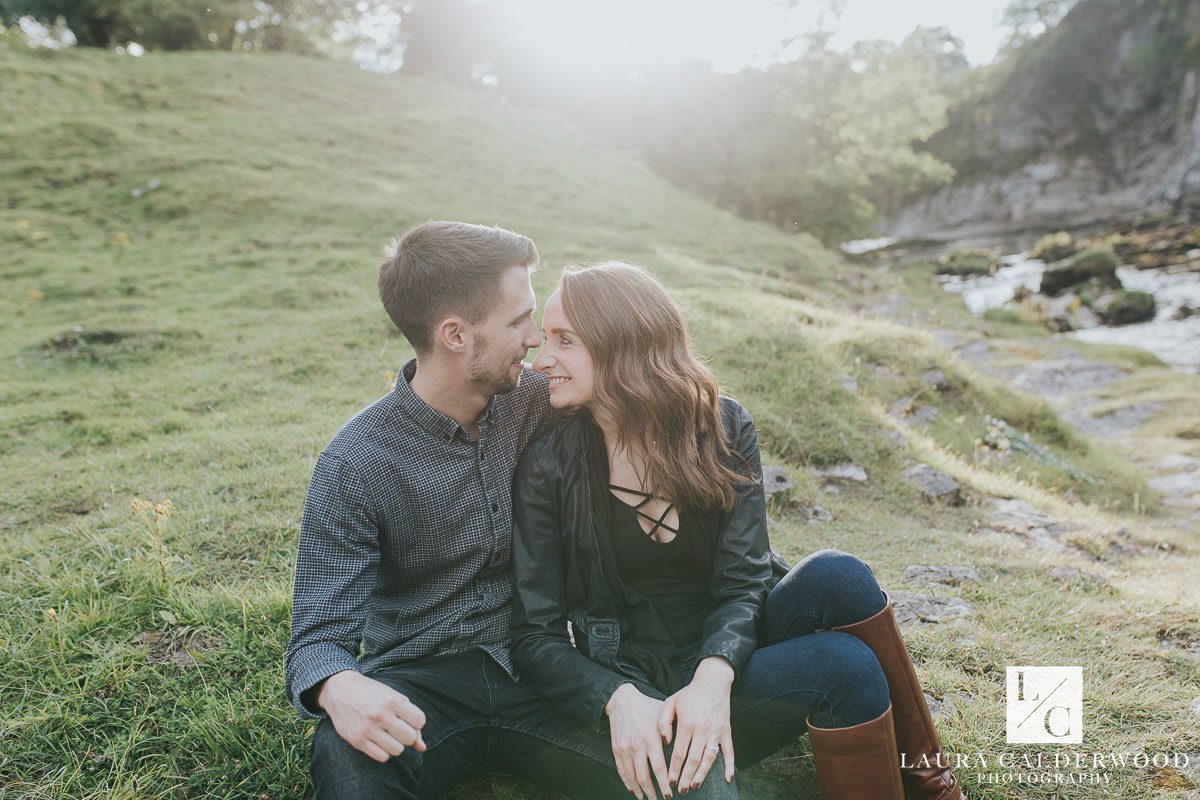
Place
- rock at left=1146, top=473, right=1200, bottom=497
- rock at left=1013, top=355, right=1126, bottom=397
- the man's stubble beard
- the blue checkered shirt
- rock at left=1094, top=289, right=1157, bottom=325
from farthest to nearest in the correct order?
1. rock at left=1094, top=289, right=1157, bottom=325
2. rock at left=1013, top=355, right=1126, bottom=397
3. rock at left=1146, top=473, right=1200, bottom=497
4. the man's stubble beard
5. the blue checkered shirt

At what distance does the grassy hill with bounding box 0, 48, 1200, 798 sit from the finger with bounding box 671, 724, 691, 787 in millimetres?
800

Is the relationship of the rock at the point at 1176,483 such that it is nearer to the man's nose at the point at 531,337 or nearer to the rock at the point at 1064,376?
the rock at the point at 1064,376

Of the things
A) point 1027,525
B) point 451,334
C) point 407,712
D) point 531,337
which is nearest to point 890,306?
point 1027,525

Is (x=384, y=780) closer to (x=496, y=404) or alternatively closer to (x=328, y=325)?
(x=496, y=404)

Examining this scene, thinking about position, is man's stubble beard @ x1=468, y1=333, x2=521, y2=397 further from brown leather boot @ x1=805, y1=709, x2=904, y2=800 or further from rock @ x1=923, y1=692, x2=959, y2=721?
rock @ x1=923, y1=692, x2=959, y2=721

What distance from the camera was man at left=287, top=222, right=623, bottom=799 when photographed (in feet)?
6.63

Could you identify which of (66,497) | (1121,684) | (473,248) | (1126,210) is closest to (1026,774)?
(1121,684)

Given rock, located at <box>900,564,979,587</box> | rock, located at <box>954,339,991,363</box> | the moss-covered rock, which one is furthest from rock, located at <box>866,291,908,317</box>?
the moss-covered rock

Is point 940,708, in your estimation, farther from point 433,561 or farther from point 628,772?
point 433,561

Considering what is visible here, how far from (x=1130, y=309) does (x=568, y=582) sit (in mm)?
18750

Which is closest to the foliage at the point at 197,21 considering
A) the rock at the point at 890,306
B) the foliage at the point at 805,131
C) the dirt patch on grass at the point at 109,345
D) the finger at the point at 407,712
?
the foliage at the point at 805,131

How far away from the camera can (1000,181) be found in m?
53.0

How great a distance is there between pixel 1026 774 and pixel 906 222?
6074 cm

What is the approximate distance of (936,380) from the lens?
Result: 25.7ft
